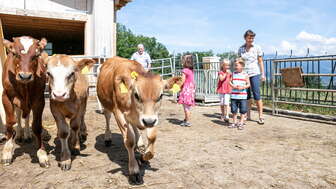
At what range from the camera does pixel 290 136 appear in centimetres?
570

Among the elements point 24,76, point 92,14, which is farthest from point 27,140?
point 92,14

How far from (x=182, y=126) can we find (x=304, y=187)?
368 centimetres

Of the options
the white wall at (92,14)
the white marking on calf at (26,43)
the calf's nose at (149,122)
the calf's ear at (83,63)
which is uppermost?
the white wall at (92,14)

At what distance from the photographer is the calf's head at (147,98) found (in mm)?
3010

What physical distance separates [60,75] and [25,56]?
0.62 m

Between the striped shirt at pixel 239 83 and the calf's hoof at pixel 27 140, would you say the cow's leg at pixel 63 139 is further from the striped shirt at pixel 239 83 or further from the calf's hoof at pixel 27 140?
the striped shirt at pixel 239 83

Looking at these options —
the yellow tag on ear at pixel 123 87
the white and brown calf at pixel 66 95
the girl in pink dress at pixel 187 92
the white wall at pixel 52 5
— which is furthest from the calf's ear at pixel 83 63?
the white wall at pixel 52 5

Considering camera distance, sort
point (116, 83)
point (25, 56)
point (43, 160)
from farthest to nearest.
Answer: point (43, 160)
point (25, 56)
point (116, 83)

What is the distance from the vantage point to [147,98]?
309 centimetres

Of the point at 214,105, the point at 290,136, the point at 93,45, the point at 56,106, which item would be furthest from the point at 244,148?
the point at 93,45

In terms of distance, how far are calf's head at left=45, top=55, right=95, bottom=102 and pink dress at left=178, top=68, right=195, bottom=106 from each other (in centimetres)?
329

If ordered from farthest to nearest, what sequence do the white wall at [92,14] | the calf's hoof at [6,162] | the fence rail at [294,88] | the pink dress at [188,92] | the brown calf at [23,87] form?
1. the white wall at [92,14]
2. the fence rail at [294,88]
3. the pink dress at [188,92]
4. the calf's hoof at [6,162]
5. the brown calf at [23,87]

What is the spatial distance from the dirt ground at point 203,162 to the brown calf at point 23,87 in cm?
24

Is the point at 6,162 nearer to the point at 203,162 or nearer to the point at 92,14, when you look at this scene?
the point at 203,162
